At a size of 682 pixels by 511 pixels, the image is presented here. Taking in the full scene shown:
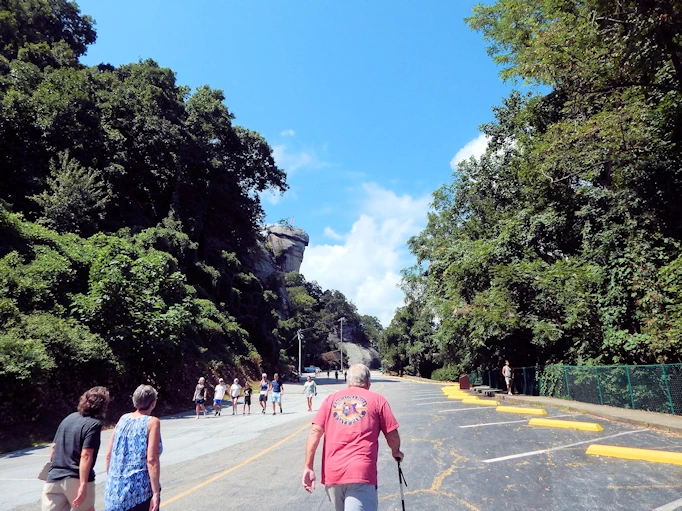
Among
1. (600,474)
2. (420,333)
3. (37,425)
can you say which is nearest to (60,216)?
(37,425)

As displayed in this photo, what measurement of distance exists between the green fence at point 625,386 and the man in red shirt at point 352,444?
44.4 feet

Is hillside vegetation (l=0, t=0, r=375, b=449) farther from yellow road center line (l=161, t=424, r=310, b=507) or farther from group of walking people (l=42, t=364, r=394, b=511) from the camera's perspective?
group of walking people (l=42, t=364, r=394, b=511)

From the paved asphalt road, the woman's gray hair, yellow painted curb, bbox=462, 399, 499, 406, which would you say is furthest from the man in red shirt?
yellow painted curb, bbox=462, 399, 499, 406

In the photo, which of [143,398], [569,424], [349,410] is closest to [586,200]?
[569,424]

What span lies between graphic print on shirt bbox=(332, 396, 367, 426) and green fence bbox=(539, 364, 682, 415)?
44.7 feet

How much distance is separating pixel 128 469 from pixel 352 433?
5.82ft

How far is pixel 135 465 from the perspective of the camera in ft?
11.1

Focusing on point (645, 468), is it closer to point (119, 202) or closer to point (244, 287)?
point (119, 202)

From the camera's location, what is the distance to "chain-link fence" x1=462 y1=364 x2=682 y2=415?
43.4 ft

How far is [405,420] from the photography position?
1373 centimetres

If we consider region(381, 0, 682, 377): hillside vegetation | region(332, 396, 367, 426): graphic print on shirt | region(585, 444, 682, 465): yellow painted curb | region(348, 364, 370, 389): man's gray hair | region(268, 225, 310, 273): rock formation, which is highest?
region(268, 225, 310, 273): rock formation

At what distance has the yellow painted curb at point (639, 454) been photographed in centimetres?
728

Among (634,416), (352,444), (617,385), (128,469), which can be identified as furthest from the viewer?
(617,385)

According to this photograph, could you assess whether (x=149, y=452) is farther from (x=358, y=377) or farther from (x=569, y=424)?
(x=569, y=424)
